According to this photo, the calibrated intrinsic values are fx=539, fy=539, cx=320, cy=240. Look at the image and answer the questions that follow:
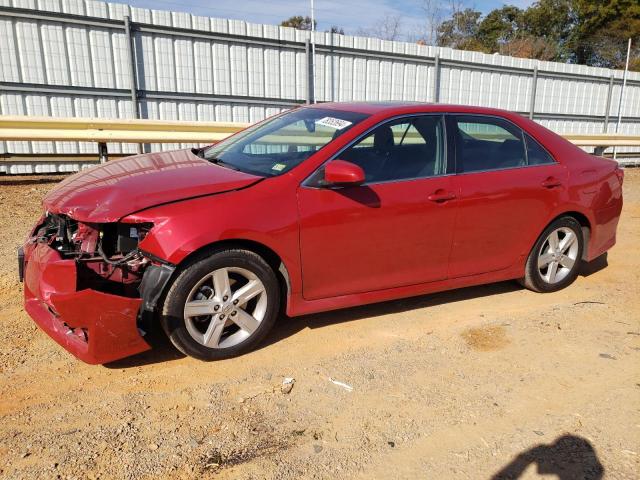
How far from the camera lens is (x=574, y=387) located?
3447 millimetres

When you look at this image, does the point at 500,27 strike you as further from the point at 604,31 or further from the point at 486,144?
the point at 486,144

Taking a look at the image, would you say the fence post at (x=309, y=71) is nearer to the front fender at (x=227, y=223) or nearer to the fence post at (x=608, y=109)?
the front fender at (x=227, y=223)

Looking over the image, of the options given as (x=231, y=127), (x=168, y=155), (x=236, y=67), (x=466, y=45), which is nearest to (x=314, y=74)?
(x=236, y=67)

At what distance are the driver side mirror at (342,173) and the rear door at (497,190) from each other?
3.33ft

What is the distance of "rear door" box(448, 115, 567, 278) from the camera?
4.30 meters

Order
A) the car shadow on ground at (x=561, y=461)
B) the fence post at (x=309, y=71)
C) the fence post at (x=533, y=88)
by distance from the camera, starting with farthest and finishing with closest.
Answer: the fence post at (x=533, y=88)
the fence post at (x=309, y=71)
the car shadow on ground at (x=561, y=461)

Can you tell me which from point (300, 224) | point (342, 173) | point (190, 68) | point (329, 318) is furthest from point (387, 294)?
point (190, 68)

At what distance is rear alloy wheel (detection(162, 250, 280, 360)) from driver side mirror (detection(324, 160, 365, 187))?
73 cm

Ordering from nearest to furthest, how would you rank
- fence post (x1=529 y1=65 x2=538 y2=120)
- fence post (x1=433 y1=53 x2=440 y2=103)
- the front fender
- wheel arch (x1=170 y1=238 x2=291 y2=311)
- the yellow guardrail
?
the front fender → wheel arch (x1=170 y1=238 x2=291 y2=311) → the yellow guardrail → fence post (x1=433 y1=53 x2=440 y2=103) → fence post (x1=529 y1=65 x2=538 y2=120)

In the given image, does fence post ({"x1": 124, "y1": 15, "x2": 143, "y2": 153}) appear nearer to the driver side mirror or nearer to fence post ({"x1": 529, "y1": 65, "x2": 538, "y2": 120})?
the driver side mirror

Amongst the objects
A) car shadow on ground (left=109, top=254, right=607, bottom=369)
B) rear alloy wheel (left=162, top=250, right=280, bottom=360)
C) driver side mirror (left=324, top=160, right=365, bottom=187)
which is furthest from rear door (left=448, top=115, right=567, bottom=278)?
rear alloy wheel (left=162, top=250, right=280, bottom=360)

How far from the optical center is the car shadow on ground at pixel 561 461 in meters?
2.63

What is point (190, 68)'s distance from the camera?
11.2 meters

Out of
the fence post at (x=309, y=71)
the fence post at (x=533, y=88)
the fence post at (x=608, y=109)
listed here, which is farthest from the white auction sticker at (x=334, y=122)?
the fence post at (x=608, y=109)
